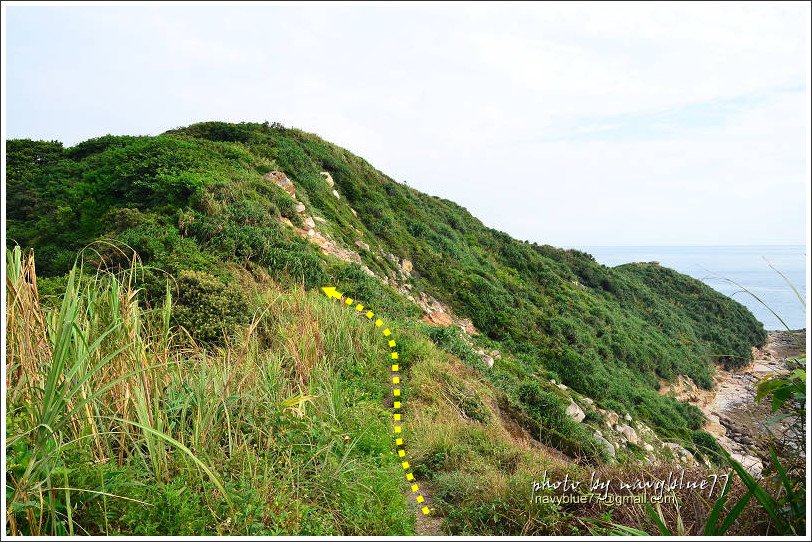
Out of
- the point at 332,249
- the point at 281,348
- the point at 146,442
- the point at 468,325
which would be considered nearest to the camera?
the point at 146,442

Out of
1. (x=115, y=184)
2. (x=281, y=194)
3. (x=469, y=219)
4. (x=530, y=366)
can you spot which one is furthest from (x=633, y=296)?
(x=115, y=184)

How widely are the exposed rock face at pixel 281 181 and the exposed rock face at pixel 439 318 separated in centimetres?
483

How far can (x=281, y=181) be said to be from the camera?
15.4 meters

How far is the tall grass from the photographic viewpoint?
2.34m

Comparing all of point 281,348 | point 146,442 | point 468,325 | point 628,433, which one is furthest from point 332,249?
point 146,442

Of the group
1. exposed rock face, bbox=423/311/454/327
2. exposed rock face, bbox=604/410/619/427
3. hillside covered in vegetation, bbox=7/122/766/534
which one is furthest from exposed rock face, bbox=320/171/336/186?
exposed rock face, bbox=604/410/619/427

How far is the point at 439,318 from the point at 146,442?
506 inches

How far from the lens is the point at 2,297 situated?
1.91 metres

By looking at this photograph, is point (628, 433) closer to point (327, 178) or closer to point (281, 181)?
point (281, 181)

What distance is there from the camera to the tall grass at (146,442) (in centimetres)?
234

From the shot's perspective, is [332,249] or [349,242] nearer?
[332,249]

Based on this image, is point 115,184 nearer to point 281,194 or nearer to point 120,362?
point 281,194

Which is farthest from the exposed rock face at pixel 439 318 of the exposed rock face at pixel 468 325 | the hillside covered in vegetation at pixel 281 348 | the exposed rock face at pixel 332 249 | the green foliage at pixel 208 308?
the green foliage at pixel 208 308

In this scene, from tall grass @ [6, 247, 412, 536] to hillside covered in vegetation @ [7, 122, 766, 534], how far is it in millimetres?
16
